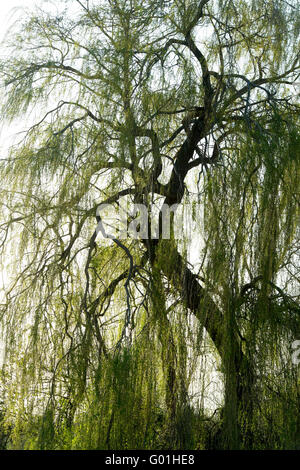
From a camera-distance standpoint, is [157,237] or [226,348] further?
[157,237]

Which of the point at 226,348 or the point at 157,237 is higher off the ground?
the point at 157,237

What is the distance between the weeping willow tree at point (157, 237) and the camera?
3.25 m

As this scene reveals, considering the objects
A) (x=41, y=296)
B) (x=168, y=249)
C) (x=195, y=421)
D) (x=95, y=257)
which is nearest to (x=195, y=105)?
(x=168, y=249)

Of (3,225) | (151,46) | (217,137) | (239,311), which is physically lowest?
(239,311)

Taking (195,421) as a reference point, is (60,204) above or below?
above

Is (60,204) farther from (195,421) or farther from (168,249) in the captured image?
(195,421)

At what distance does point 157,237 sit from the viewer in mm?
3645

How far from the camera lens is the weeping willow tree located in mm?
3248

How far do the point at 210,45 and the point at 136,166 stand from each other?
0.99 m

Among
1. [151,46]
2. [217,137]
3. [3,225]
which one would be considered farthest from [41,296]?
[151,46]
